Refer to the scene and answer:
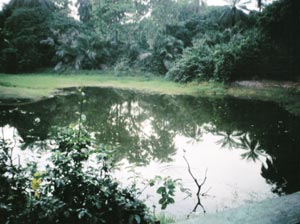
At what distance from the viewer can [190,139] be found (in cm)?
824

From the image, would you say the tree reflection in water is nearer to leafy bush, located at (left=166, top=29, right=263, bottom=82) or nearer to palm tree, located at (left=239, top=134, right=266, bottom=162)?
palm tree, located at (left=239, top=134, right=266, bottom=162)

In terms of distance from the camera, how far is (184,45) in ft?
84.4

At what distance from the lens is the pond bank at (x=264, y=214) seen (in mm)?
1854

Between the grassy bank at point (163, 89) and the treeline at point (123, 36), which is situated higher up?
the treeline at point (123, 36)

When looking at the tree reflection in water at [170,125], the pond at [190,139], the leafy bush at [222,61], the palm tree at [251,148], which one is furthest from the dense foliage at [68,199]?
the leafy bush at [222,61]

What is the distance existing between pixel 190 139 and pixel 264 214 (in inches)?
248

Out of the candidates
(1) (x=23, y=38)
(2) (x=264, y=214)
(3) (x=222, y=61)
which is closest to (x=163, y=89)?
(3) (x=222, y=61)

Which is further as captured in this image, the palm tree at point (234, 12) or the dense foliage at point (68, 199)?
the palm tree at point (234, 12)

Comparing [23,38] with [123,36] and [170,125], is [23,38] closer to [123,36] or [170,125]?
[123,36]

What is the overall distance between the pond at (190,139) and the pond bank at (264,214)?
1.03m

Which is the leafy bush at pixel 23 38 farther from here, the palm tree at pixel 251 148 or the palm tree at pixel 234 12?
the palm tree at pixel 251 148

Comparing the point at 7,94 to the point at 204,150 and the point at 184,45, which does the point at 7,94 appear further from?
the point at 184,45

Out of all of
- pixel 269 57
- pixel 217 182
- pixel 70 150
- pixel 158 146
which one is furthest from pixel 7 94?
pixel 269 57

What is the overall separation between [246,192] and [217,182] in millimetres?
538
